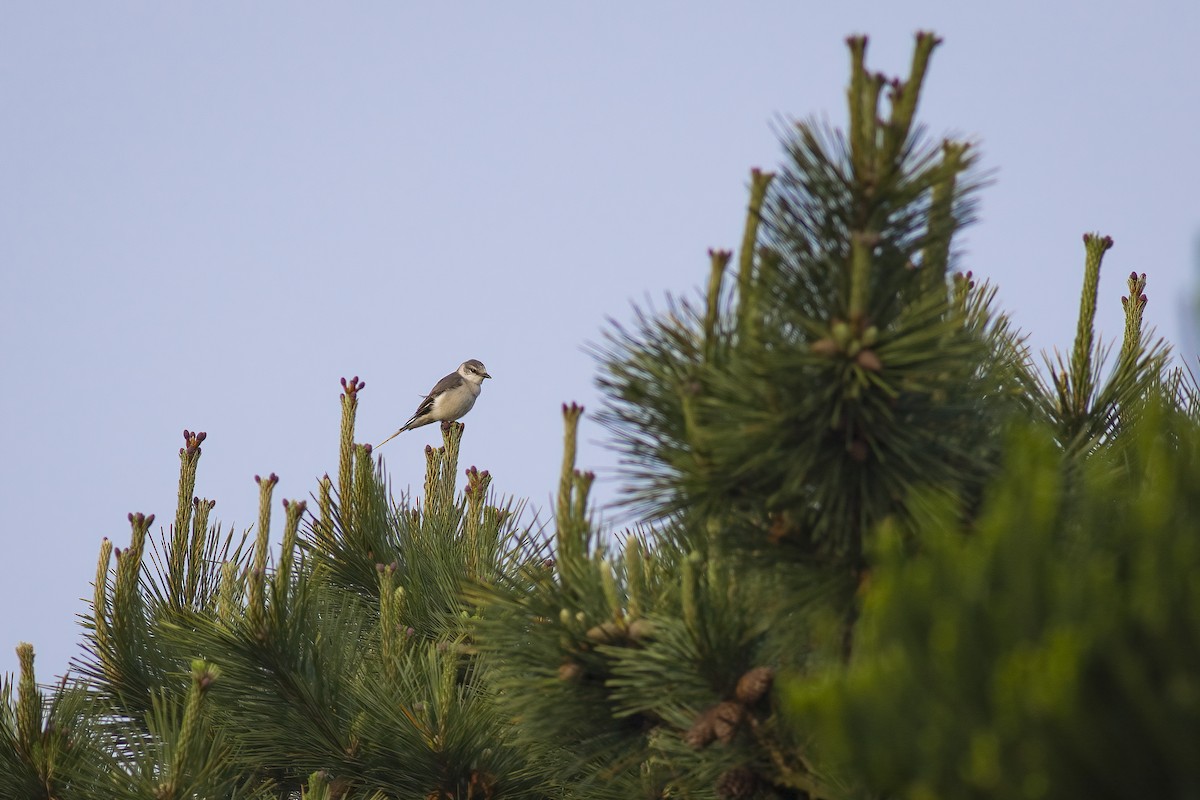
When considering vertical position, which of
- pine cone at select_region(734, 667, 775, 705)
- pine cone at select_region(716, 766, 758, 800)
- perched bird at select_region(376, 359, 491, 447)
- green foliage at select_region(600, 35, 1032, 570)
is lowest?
pine cone at select_region(716, 766, 758, 800)

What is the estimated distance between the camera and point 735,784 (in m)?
2.86

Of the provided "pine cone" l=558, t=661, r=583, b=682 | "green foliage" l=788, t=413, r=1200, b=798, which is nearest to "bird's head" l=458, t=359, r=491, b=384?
"pine cone" l=558, t=661, r=583, b=682

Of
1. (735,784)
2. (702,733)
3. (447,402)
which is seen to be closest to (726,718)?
(702,733)

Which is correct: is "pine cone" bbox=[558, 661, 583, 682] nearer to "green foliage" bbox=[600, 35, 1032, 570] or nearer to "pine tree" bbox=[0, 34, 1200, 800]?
"pine tree" bbox=[0, 34, 1200, 800]

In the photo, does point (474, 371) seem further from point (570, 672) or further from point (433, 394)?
point (570, 672)

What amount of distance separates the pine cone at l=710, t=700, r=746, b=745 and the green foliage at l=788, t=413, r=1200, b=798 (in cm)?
85

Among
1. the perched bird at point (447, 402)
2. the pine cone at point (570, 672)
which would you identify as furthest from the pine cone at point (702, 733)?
the perched bird at point (447, 402)

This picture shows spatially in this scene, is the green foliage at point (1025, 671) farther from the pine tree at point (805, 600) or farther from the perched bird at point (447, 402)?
the perched bird at point (447, 402)

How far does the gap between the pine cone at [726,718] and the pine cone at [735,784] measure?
0.09 metres

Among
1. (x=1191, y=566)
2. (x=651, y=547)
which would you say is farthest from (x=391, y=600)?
(x=1191, y=566)

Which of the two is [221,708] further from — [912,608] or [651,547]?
[912,608]

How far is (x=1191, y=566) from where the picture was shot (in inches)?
73.1

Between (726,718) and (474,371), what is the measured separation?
12.1m

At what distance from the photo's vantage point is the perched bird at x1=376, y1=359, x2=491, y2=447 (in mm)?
14195
